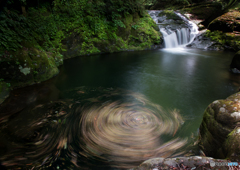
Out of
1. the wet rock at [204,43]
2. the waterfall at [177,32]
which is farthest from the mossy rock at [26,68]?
the wet rock at [204,43]

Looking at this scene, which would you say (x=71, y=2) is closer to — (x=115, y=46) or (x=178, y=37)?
(x=115, y=46)

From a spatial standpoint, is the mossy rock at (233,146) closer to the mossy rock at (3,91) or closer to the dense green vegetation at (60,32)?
the mossy rock at (3,91)

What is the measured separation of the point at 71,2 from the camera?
11.5 meters

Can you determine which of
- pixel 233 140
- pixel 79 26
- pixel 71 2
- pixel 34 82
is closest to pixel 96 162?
pixel 233 140

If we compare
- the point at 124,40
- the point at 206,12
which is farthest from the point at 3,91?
the point at 206,12

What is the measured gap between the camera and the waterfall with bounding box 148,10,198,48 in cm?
1544

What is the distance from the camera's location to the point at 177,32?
15852mm

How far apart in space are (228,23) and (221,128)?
16.7 meters

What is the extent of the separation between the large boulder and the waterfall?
43.9 feet

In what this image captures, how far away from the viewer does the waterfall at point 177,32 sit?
15.4 m

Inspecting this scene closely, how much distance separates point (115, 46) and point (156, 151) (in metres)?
11.1

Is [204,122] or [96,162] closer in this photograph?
[96,162]

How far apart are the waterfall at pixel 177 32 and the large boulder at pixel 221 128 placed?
43.9ft

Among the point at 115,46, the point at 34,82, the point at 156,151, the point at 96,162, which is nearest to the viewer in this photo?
the point at 96,162
